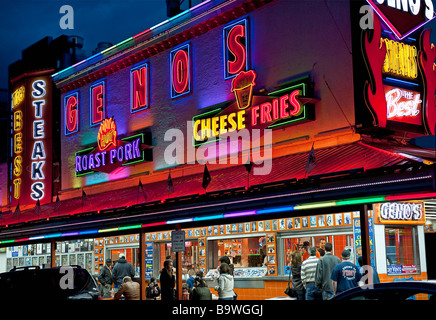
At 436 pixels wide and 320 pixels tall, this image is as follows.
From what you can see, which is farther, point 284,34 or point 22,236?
point 22,236

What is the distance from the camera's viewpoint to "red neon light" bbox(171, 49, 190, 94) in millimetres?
19719

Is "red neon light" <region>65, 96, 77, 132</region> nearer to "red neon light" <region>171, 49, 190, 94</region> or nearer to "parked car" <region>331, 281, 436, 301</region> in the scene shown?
"red neon light" <region>171, 49, 190, 94</region>

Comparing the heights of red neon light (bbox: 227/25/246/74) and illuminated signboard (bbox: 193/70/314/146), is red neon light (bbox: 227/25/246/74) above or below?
above

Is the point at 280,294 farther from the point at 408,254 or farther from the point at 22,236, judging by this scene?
the point at 22,236

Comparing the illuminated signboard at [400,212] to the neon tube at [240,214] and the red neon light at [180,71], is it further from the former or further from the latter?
the red neon light at [180,71]

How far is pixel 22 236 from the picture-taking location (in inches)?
900

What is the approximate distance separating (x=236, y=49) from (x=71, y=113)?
9.61 meters

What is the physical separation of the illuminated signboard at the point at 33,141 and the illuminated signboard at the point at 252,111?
9.57 m

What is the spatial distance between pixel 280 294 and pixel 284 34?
7.20 m

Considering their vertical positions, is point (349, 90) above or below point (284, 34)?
below

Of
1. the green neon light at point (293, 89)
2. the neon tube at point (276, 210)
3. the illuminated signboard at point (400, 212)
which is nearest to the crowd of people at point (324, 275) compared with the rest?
the neon tube at point (276, 210)

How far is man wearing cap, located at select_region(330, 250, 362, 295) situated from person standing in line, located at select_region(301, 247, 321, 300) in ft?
5.02

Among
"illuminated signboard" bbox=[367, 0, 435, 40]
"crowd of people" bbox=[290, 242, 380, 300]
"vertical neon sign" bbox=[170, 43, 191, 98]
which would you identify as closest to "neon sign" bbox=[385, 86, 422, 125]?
"illuminated signboard" bbox=[367, 0, 435, 40]
